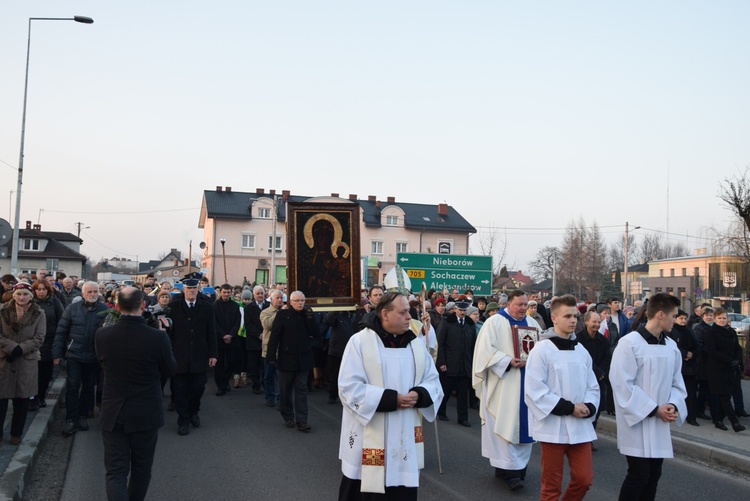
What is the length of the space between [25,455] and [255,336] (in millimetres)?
5867

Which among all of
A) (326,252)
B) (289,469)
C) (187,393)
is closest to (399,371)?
(289,469)

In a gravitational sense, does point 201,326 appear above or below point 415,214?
below

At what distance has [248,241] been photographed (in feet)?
202

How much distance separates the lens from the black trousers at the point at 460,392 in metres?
10.5

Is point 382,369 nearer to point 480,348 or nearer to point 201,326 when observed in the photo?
point 480,348

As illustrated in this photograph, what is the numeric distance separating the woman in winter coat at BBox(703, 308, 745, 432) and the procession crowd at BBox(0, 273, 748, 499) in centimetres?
2

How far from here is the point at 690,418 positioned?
1091 cm

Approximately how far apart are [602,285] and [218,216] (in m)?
38.1

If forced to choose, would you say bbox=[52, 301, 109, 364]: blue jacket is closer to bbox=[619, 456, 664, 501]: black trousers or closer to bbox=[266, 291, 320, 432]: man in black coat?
bbox=[266, 291, 320, 432]: man in black coat

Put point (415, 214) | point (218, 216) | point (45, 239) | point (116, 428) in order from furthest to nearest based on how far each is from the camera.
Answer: point (45, 239) < point (415, 214) < point (218, 216) < point (116, 428)

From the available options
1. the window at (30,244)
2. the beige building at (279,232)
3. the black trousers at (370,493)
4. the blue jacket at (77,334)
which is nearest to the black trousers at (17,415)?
the blue jacket at (77,334)

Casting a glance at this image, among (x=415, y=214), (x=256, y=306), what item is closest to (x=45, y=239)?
(x=415, y=214)

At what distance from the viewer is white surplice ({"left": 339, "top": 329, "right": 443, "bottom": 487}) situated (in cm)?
448

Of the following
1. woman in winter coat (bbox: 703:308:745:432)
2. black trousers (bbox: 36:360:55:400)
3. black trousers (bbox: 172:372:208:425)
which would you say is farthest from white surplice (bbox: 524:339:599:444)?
black trousers (bbox: 36:360:55:400)
